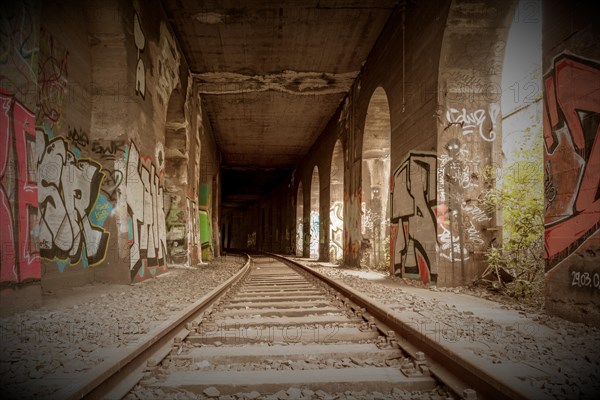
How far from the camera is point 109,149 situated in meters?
6.59

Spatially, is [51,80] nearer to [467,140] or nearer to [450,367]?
[450,367]

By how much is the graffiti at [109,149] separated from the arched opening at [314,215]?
12351 millimetres

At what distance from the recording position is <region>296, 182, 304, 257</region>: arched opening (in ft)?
70.0

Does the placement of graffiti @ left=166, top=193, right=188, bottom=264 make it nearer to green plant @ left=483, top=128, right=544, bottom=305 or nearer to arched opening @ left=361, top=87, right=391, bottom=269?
arched opening @ left=361, top=87, right=391, bottom=269

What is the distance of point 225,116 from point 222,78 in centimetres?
345

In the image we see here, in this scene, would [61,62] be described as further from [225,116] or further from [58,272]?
[225,116]

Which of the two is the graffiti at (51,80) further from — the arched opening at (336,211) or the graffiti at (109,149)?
the arched opening at (336,211)

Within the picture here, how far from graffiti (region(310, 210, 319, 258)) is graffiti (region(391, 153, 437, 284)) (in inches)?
392

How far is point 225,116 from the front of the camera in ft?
51.1

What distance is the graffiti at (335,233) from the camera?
50.3ft

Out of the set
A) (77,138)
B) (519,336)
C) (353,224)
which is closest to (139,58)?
(77,138)

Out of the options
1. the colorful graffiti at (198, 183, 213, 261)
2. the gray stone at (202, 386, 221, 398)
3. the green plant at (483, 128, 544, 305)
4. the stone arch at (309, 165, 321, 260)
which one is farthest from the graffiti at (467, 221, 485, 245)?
the stone arch at (309, 165, 321, 260)

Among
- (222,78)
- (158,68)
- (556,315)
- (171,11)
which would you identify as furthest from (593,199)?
(222,78)

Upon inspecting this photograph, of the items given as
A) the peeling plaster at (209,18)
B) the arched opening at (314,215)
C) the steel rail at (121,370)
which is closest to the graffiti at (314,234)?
the arched opening at (314,215)
